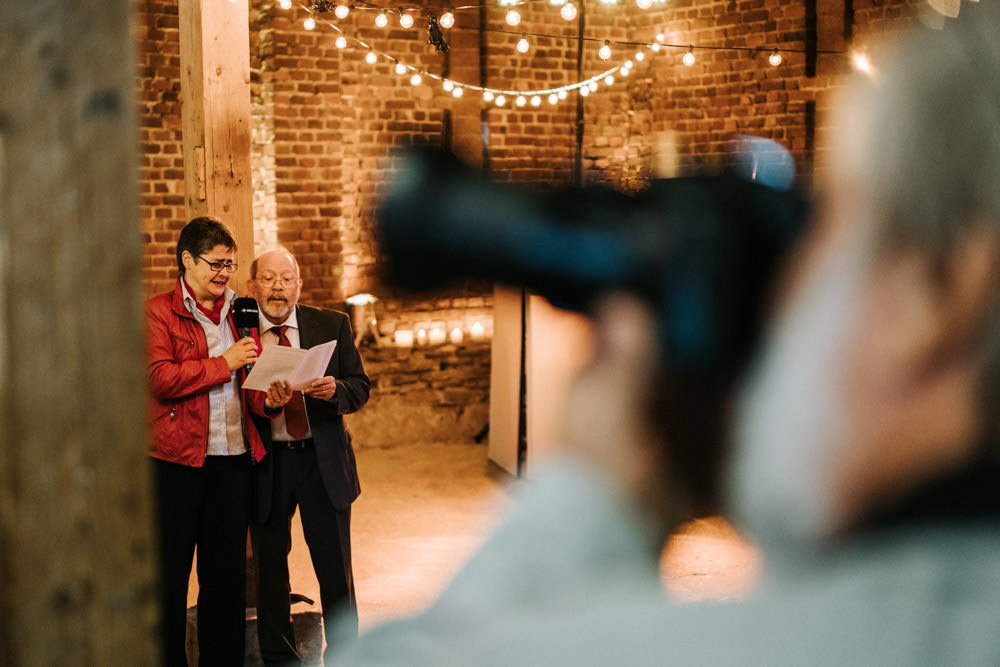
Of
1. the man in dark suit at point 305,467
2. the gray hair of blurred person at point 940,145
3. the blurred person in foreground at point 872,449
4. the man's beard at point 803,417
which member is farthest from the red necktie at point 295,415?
the gray hair of blurred person at point 940,145

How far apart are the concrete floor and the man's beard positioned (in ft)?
6.02

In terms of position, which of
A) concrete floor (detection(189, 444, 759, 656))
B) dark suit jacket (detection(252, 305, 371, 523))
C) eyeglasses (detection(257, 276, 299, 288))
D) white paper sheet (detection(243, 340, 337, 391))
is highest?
eyeglasses (detection(257, 276, 299, 288))

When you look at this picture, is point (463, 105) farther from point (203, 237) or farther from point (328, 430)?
point (203, 237)

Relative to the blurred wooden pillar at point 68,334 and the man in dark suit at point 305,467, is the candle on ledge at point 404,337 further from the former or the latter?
the blurred wooden pillar at point 68,334

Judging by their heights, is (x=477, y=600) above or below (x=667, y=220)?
below

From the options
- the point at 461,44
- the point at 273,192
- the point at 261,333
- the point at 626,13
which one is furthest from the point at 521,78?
the point at 261,333

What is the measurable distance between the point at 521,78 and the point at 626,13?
43.8 inches

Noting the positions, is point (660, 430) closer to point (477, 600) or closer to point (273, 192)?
point (477, 600)

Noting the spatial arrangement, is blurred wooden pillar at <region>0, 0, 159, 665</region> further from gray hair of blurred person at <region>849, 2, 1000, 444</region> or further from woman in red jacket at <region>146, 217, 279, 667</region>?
woman in red jacket at <region>146, 217, 279, 667</region>

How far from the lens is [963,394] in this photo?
1.61 metres

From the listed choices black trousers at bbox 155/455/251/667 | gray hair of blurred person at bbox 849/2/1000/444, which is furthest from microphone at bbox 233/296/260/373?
gray hair of blurred person at bbox 849/2/1000/444

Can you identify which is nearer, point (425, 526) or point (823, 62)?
point (425, 526)

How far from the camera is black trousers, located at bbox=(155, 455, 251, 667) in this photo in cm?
310

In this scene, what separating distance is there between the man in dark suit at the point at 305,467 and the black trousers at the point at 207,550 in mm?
160
